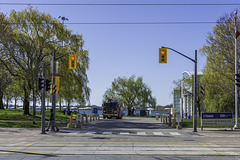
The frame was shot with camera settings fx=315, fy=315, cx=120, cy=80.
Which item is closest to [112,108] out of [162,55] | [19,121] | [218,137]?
[19,121]

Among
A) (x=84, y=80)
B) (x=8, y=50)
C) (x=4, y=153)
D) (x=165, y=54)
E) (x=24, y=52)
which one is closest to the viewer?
(x=4, y=153)

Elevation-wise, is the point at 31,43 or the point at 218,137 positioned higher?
the point at 31,43

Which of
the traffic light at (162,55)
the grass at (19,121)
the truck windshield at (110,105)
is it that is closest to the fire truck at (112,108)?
the truck windshield at (110,105)

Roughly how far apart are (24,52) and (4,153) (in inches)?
947

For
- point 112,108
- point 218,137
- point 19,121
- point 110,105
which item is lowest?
point 19,121

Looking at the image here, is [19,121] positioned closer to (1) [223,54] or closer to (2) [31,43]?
(2) [31,43]

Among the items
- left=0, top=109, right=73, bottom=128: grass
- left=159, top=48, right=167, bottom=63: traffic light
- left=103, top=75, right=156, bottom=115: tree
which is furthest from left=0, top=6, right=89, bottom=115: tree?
left=103, top=75, right=156, bottom=115: tree

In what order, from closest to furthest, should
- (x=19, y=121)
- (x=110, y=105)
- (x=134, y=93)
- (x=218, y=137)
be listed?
1. (x=218, y=137)
2. (x=19, y=121)
3. (x=110, y=105)
4. (x=134, y=93)

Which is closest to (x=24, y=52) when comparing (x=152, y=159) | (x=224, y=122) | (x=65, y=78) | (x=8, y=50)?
A: (x=8, y=50)

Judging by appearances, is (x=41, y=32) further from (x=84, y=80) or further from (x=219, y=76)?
(x=219, y=76)

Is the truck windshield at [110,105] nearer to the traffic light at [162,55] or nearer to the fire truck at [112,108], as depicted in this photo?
the fire truck at [112,108]

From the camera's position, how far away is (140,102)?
263 feet

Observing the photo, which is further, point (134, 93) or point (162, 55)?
point (134, 93)

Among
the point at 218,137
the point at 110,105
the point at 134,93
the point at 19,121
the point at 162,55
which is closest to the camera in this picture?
the point at 218,137
